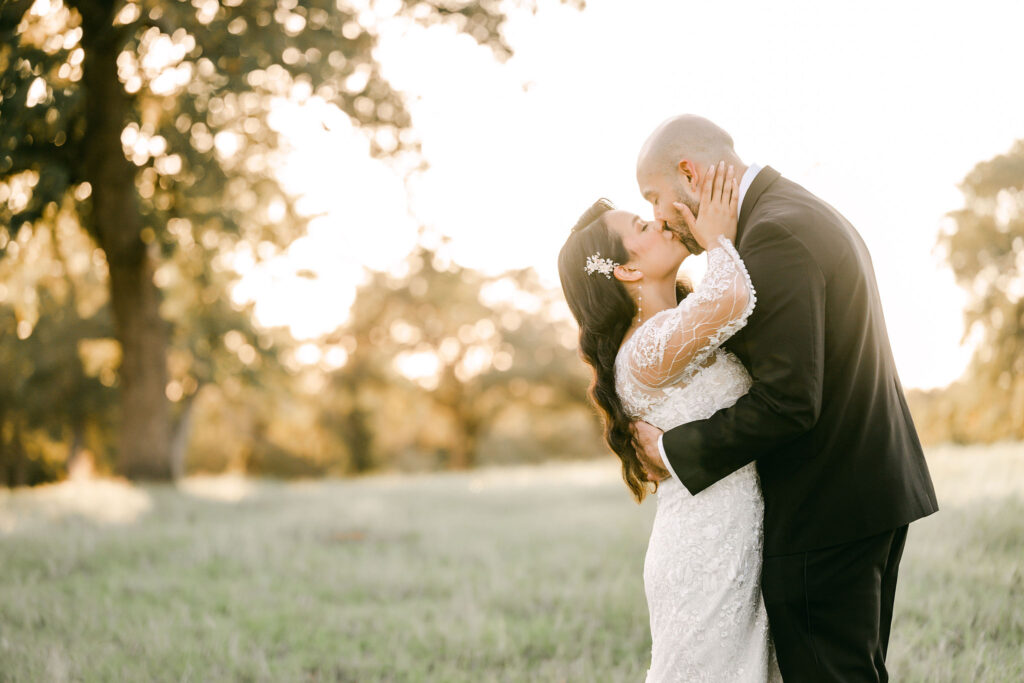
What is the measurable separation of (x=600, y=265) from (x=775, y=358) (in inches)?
35.4

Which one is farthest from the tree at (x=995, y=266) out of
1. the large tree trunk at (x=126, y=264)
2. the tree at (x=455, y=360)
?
the tree at (x=455, y=360)

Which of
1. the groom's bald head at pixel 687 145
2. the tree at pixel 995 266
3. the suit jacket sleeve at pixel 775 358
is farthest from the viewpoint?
the tree at pixel 995 266

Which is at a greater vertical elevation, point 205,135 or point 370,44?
point 370,44

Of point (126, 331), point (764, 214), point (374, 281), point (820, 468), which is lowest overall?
point (374, 281)

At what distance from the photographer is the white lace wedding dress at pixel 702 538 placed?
9.17 ft

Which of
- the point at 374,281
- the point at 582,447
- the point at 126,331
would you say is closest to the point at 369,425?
the point at 374,281

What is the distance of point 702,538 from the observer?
2.86m

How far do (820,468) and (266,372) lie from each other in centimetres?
1976

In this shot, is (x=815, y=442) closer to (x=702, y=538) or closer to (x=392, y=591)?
(x=702, y=538)

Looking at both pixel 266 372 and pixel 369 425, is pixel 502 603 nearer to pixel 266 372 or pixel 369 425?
pixel 266 372

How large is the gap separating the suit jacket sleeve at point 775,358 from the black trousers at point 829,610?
423 mm

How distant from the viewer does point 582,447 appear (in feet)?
155

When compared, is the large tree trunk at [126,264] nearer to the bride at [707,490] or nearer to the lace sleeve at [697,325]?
the bride at [707,490]

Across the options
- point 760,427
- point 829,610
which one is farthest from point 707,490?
point 829,610
